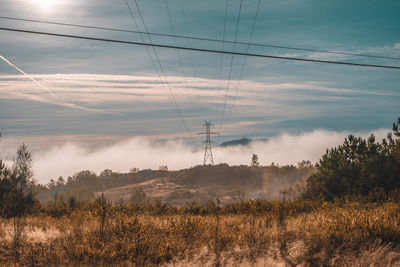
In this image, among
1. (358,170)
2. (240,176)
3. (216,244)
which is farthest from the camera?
(240,176)

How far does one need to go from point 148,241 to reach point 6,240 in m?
3.99

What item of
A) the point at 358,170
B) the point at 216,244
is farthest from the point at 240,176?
the point at 216,244

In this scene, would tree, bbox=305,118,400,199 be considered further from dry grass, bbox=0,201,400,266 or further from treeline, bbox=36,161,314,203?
treeline, bbox=36,161,314,203

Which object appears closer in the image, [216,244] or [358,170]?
[216,244]

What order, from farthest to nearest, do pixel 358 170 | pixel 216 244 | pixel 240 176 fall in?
pixel 240 176, pixel 358 170, pixel 216 244

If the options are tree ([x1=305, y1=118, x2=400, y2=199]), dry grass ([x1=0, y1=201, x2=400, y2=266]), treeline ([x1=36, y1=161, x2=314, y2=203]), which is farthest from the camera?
treeline ([x1=36, y1=161, x2=314, y2=203])

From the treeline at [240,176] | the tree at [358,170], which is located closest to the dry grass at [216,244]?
the tree at [358,170]

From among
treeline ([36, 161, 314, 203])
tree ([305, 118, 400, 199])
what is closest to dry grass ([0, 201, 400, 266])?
tree ([305, 118, 400, 199])

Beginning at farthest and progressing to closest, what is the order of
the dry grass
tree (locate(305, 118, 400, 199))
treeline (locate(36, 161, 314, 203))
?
treeline (locate(36, 161, 314, 203)), tree (locate(305, 118, 400, 199)), the dry grass

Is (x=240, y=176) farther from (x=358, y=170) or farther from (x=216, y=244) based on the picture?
(x=216, y=244)

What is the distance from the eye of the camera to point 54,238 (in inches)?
347

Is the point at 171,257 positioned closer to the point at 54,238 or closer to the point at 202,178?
the point at 54,238

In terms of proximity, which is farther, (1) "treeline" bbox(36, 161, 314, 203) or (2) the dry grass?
(1) "treeline" bbox(36, 161, 314, 203)

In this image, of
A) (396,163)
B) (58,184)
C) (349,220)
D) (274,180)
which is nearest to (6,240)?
(349,220)
